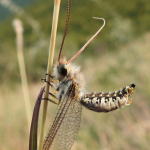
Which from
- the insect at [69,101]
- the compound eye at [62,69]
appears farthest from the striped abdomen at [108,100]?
the compound eye at [62,69]

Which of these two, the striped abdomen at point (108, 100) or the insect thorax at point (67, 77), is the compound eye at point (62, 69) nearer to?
the insect thorax at point (67, 77)

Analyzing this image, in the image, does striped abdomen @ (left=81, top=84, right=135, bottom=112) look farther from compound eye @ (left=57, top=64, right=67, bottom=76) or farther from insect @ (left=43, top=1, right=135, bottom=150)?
compound eye @ (left=57, top=64, right=67, bottom=76)

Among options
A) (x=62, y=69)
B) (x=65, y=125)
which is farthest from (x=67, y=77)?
(x=65, y=125)

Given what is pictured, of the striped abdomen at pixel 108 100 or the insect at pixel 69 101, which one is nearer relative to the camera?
the insect at pixel 69 101

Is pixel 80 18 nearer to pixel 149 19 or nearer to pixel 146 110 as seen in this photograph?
pixel 149 19

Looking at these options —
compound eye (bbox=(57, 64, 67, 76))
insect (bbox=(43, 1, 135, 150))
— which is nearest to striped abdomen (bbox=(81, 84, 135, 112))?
insect (bbox=(43, 1, 135, 150))

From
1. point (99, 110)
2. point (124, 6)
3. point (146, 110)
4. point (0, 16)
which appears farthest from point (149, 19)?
point (0, 16)

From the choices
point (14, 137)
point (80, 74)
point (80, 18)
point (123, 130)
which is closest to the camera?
point (80, 74)

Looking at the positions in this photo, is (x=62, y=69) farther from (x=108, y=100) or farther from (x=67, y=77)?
(x=108, y=100)
